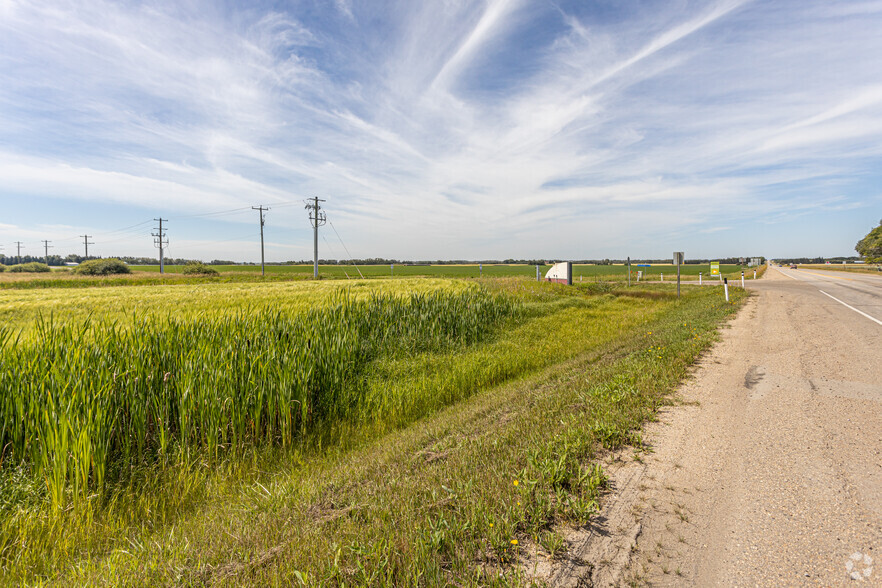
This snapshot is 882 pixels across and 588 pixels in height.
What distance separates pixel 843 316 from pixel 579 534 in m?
15.9

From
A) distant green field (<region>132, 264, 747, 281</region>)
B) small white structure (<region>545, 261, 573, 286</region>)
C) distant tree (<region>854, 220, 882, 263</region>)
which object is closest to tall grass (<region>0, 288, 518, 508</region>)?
small white structure (<region>545, 261, 573, 286</region>)

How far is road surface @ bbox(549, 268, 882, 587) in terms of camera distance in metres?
2.40

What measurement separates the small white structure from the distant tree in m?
93.5

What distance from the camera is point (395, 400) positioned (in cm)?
725

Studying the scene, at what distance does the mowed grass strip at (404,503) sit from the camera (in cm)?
254

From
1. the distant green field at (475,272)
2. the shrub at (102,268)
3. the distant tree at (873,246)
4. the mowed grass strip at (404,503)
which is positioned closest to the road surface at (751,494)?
the mowed grass strip at (404,503)

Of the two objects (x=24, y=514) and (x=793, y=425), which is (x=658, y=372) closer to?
(x=793, y=425)

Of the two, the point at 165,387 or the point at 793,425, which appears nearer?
the point at 793,425

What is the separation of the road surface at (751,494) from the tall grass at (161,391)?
4.72 metres

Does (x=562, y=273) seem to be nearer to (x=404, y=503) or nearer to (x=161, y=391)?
(x=161, y=391)

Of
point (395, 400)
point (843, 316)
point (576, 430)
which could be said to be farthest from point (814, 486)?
point (843, 316)

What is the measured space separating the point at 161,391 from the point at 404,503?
13.3 feet

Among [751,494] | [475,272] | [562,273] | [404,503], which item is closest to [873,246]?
[475,272]

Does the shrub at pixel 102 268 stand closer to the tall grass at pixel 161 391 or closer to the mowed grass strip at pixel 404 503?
the tall grass at pixel 161 391
